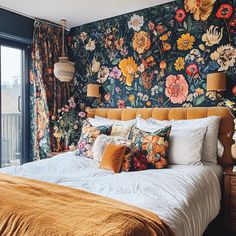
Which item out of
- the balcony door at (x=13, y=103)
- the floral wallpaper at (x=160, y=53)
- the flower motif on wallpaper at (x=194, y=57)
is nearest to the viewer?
the floral wallpaper at (x=160, y=53)

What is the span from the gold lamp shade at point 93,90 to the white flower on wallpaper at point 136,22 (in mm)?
962

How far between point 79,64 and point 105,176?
2.43m

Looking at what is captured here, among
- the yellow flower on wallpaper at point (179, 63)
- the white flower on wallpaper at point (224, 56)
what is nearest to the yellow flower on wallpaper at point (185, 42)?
the yellow flower on wallpaper at point (179, 63)

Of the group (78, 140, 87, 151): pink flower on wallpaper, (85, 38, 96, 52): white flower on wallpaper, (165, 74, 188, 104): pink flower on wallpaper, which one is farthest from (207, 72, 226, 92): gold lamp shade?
(85, 38, 96, 52): white flower on wallpaper

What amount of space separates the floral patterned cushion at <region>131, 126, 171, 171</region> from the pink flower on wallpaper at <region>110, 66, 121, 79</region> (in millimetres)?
1348

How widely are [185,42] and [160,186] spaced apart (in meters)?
1.99

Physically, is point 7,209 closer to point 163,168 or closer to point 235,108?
point 163,168

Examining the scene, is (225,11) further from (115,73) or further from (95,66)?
(95,66)

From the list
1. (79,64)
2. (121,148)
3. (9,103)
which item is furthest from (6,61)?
(121,148)

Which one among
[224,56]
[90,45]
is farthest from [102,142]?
[90,45]

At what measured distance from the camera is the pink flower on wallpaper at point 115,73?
3.76 meters

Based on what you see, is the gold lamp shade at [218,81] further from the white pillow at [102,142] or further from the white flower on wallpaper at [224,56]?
the white pillow at [102,142]

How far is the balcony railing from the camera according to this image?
377 centimetres

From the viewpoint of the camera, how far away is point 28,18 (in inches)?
148
